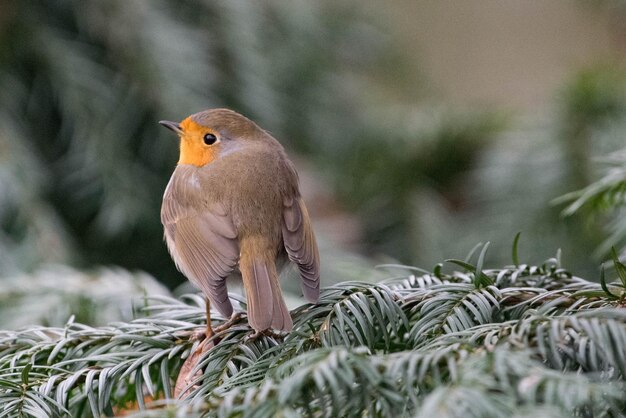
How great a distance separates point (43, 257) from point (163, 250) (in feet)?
2.44

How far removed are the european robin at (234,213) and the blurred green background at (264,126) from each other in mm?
271

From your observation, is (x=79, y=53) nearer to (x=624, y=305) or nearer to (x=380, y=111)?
(x=380, y=111)

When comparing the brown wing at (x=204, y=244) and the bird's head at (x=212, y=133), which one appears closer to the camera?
the brown wing at (x=204, y=244)

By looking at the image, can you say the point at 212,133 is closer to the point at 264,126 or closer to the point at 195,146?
the point at 195,146

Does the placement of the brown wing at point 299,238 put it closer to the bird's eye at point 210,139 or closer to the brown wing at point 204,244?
the brown wing at point 204,244

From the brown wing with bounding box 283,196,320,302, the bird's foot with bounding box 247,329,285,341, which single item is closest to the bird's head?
the brown wing with bounding box 283,196,320,302

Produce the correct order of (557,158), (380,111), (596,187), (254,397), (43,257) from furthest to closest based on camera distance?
(380,111)
(557,158)
(43,257)
(596,187)
(254,397)

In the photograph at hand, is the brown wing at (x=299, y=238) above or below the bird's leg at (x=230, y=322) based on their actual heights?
above

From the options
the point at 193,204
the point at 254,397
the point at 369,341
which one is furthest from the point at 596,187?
the point at 193,204

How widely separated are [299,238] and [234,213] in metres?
0.20

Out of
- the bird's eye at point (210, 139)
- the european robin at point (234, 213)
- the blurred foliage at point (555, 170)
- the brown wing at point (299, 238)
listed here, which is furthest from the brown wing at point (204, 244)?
the blurred foliage at point (555, 170)

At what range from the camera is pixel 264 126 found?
12.7 feet

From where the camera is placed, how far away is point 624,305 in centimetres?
130

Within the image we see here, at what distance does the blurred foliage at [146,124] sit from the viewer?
342cm
